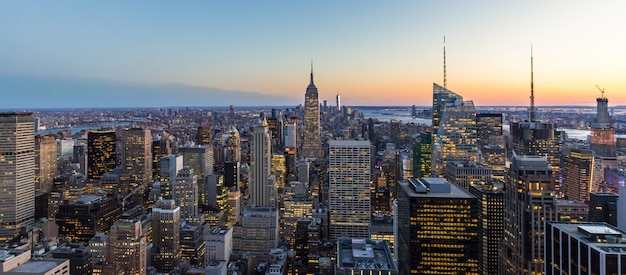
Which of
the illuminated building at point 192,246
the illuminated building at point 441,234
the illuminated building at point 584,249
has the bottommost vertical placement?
the illuminated building at point 192,246

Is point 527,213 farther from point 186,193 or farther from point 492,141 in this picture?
point 492,141

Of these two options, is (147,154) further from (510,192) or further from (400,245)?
(510,192)

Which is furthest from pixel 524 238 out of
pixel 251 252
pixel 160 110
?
pixel 160 110

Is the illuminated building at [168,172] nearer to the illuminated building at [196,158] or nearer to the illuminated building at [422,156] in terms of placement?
the illuminated building at [196,158]

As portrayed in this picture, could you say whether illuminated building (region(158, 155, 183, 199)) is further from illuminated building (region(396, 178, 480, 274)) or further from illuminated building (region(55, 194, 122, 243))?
illuminated building (region(396, 178, 480, 274))

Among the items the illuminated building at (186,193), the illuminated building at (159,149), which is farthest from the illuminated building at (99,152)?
the illuminated building at (186,193)

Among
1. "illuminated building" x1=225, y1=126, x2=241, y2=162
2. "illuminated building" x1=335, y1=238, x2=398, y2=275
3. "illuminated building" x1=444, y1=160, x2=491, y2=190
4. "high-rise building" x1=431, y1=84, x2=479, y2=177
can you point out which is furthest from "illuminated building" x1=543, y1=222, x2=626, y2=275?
"illuminated building" x1=225, y1=126, x2=241, y2=162

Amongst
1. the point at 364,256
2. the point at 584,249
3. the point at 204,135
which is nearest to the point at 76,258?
the point at 364,256
